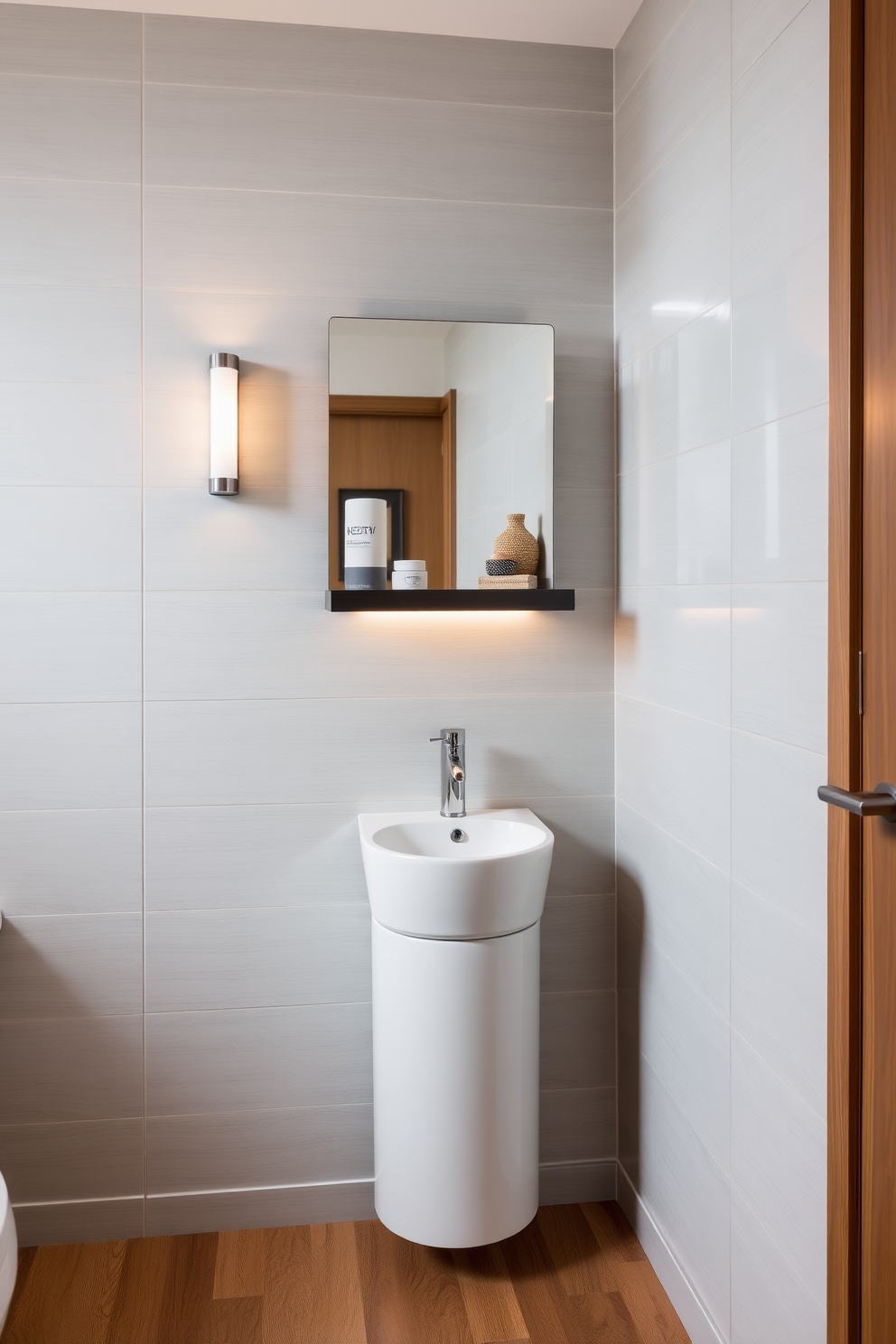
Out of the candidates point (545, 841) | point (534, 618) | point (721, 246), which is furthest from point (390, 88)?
point (545, 841)

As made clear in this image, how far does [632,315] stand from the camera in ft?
6.31

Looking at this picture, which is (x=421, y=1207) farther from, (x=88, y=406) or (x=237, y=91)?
(x=237, y=91)

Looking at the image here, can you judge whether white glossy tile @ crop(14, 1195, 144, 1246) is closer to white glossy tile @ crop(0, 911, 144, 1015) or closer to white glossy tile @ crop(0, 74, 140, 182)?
white glossy tile @ crop(0, 911, 144, 1015)

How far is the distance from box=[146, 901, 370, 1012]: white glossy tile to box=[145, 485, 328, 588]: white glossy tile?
70 centimetres

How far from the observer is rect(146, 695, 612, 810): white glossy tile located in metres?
1.94

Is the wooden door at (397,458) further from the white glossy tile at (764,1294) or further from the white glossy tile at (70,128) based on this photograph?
the white glossy tile at (764,1294)

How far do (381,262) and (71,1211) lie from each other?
6.83 ft

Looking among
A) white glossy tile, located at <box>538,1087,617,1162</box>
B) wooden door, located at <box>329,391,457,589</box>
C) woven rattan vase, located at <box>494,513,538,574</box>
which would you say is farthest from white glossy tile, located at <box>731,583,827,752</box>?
white glossy tile, located at <box>538,1087,617,1162</box>

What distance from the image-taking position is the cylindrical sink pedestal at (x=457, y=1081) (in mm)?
1715

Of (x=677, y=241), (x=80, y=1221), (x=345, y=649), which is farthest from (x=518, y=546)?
(x=80, y=1221)

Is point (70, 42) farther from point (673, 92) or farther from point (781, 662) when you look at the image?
point (781, 662)

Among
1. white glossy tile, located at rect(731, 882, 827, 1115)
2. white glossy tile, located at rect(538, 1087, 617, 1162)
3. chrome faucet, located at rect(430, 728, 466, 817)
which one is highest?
chrome faucet, located at rect(430, 728, 466, 817)

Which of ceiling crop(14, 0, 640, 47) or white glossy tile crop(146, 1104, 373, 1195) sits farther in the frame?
white glossy tile crop(146, 1104, 373, 1195)

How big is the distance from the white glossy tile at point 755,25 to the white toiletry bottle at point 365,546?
38.0 inches
